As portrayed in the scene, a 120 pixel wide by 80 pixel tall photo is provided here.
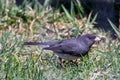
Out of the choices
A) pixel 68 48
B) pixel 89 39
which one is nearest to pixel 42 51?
pixel 68 48

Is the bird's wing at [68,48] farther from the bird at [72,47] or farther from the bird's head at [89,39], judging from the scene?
the bird's head at [89,39]

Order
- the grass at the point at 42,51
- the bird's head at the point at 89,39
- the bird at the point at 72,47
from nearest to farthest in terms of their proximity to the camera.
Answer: the grass at the point at 42,51 < the bird at the point at 72,47 < the bird's head at the point at 89,39

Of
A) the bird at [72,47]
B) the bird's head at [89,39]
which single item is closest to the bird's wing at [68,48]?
the bird at [72,47]

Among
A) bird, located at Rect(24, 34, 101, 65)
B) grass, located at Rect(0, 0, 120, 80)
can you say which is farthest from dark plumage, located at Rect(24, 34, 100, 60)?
grass, located at Rect(0, 0, 120, 80)

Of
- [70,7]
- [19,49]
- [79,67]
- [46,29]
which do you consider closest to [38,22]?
[46,29]

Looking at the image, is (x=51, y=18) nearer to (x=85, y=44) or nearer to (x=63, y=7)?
(x=63, y=7)

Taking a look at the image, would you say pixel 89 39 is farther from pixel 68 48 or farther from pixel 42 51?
pixel 42 51

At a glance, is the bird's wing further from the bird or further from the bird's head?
the bird's head
